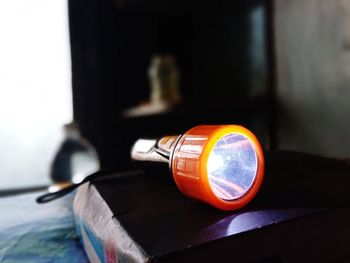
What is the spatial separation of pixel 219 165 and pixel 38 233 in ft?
0.90

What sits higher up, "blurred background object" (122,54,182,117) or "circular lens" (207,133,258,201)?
"blurred background object" (122,54,182,117)

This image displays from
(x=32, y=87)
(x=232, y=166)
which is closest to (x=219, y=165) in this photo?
(x=232, y=166)

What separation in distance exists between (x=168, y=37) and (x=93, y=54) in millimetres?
365

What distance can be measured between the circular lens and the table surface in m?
0.18

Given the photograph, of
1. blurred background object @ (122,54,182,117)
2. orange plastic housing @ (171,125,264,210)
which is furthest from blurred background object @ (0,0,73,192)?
orange plastic housing @ (171,125,264,210)

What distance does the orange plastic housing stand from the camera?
35cm

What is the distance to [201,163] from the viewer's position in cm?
34

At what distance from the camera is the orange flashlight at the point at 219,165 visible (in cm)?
35

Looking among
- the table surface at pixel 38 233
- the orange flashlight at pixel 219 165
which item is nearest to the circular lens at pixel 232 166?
the orange flashlight at pixel 219 165

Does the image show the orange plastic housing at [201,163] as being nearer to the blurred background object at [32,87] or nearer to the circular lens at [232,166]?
the circular lens at [232,166]

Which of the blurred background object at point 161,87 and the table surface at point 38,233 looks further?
the blurred background object at point 161,87

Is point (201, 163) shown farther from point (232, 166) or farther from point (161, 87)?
point (161, 87)

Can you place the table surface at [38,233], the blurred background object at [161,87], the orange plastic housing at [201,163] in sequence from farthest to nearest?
the blurred background object at [161,87] < the table surface at [38,233] < the orange plastic housing at [201,163]

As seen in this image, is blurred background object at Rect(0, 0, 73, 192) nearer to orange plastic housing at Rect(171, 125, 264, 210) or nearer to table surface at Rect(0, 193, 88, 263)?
table surface at Rect(0, 193, 88, 263)
